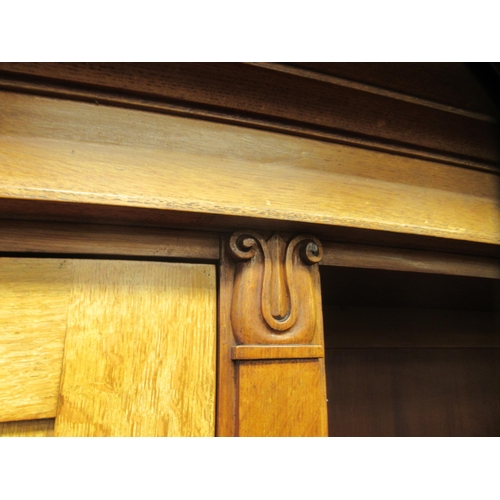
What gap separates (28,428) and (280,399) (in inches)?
14.6

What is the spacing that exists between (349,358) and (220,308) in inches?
27.3

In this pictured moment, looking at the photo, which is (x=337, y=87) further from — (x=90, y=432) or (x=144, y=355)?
(x=90, y=432)

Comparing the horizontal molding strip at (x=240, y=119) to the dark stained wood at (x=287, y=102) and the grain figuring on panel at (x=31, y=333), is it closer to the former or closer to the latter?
the dark stained wood at (x=287, y=102)

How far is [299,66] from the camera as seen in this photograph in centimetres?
60

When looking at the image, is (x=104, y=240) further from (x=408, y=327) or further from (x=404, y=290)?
(x=408, y=327)

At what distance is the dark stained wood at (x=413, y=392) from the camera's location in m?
1.07

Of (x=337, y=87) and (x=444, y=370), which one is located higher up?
(x=337, y=87)

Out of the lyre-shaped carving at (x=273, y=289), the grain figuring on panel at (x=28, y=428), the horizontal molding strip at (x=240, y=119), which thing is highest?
the horizontal molding strip at (x=240, y=119)

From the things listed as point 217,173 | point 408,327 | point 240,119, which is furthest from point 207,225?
point 408,327

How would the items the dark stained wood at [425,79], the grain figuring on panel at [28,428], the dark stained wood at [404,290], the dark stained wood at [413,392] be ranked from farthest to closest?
the dark stained wood at [413,392] → the dark stained wood at [404,290] → the dark stained wood at [425,79] → the grain figuring on panel at [28,428]

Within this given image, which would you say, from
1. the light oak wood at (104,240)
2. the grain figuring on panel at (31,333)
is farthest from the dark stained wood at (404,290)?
the grain figuring on panel at (31,333)

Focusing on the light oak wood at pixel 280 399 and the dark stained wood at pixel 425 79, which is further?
the dark stained wood at pixel 425 79

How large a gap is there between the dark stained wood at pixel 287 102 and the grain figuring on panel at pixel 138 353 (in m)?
0.29

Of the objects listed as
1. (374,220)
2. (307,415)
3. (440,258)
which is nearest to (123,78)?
(374,220)
